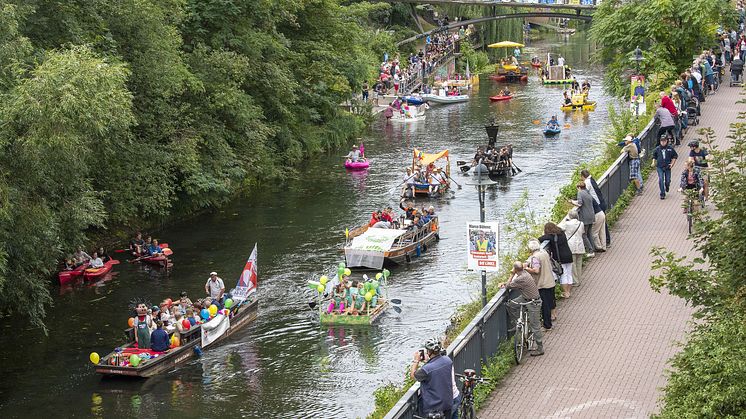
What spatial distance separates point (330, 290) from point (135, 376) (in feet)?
23.7

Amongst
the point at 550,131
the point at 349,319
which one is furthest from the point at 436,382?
the point at 550,131

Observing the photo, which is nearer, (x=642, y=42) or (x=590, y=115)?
(x=642, y=42)

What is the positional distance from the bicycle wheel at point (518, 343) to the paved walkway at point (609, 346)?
0.16 metres

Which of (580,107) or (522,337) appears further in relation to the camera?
(580,107)

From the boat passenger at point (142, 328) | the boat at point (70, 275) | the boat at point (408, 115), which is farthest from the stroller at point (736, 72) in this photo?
the boat at point (408, 115)

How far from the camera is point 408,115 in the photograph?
74.8 meters

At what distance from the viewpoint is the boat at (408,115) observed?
74812mm

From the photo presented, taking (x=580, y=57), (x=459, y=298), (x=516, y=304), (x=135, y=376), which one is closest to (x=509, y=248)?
(x=459, y=298)

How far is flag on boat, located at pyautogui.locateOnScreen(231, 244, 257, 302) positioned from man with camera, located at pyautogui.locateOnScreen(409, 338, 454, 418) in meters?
19.1

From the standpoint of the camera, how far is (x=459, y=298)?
35.8 metres

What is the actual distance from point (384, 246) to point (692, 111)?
10.8 meters

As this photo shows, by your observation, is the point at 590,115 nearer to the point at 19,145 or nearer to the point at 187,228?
the point at 187,228

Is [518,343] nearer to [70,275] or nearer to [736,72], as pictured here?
[70,275]

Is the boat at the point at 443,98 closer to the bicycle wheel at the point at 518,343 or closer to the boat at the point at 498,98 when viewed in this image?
the boat at the point at 498,98
